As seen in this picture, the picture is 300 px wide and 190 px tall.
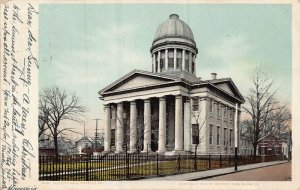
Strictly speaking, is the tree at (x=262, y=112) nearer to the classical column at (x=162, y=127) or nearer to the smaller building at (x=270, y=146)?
the smaller building at (x=270, y=146)

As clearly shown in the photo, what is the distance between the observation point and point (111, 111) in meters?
27.5

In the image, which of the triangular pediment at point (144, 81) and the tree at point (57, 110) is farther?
the triangular pediment at point (144, 81)

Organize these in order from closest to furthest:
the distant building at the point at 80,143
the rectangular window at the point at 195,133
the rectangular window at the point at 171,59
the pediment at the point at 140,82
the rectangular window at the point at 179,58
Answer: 1. the distant building at the point at 80,143
2. the rectangular window at the point at 195,133
3. the pediment at the point at 140,82
4. the rectangular window at the point at 179,58
5. the rectangular window at the point at 171,59

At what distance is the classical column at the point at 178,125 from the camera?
24000 millimetres

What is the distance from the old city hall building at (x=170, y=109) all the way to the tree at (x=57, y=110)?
612cm

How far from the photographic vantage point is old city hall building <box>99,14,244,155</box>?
23.4 m

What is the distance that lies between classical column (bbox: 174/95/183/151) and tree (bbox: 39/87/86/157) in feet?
29.8

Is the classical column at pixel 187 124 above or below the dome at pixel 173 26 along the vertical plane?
below

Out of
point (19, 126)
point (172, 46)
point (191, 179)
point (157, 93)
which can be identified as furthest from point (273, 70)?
point (172, 46)

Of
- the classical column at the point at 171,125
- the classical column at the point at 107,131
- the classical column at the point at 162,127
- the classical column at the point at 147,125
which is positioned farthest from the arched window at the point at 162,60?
the classical column at the point at 107,131

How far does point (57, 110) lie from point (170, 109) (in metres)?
11.6

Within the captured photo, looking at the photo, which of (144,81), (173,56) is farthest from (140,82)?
(173,56)

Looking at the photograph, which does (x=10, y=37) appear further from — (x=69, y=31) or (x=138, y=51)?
(x=138, y=51)

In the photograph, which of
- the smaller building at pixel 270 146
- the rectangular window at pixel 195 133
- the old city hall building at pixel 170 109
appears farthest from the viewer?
the old city hall building at pixel 170 109
